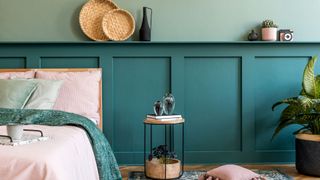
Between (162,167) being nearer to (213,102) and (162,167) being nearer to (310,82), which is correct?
(213,102)

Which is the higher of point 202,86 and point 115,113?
point 202,86

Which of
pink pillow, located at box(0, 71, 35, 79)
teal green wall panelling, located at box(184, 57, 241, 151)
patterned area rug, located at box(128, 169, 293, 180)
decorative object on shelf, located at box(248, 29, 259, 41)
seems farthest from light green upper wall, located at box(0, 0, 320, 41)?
patterned area rug, located at box(128, 169, 293, 180)

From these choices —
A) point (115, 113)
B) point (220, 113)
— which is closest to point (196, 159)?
point (220, 113)

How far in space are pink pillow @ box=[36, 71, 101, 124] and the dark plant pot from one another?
5.86 ft

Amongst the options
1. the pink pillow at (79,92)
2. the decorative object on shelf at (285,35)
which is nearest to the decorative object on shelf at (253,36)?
the decorative object on shelf at (285,35)

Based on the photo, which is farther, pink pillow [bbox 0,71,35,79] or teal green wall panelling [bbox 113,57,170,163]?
teal green wall panelling [bbox 113,57,170,163]

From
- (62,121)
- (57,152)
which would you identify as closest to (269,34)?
(62,121)

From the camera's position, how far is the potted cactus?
138 inches

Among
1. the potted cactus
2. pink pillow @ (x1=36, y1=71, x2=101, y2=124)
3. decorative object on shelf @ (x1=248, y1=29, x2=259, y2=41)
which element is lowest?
the potted cactus

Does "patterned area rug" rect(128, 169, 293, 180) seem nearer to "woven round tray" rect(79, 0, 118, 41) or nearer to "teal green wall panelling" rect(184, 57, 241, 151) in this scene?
"teal green wall panelling" rect(184, 57, 241, 151)

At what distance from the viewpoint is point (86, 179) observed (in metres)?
2.36

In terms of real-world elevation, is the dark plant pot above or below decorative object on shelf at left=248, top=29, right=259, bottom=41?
below

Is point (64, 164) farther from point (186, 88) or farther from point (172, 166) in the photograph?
point (186, 88)

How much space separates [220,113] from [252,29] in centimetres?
90
